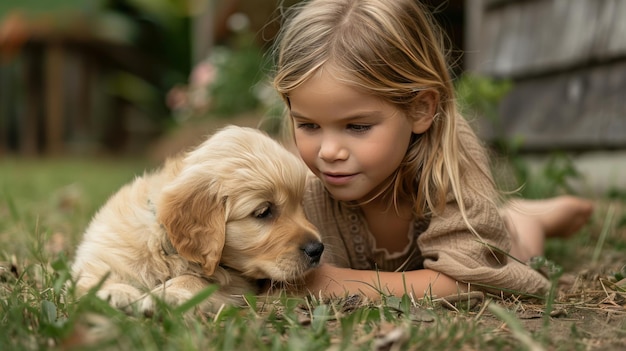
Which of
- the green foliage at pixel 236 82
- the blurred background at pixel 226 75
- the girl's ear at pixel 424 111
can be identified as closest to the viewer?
the girl's ear at pixel 424 111

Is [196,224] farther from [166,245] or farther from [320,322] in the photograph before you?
[320,322]

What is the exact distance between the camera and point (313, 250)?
2.54 meters

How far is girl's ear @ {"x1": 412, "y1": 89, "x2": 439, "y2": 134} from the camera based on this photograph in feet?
9.36

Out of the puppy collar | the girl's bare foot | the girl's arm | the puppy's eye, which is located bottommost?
the girl's bare foot

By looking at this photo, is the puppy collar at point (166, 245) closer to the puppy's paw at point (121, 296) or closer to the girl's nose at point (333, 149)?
the puppy's paw at point (121, 296)

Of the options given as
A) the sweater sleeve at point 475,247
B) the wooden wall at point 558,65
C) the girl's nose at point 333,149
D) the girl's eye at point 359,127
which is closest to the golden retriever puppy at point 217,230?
the girl's nose at point 333,149

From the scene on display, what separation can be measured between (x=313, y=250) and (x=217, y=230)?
0.34 meters

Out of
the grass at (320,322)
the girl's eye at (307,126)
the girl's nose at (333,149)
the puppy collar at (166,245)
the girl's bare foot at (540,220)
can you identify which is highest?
the girl's eye at (307,126)

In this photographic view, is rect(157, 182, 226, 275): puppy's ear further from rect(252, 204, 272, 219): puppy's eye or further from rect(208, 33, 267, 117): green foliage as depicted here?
rect(208, 33, 267, 117): green foliage

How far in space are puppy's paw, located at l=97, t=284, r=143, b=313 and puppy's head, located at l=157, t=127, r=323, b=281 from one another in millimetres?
229

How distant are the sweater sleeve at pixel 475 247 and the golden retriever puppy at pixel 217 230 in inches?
20.1

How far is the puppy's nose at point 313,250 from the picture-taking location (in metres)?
2.53

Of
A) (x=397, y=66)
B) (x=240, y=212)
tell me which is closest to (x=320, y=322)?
(x=240, y=212)

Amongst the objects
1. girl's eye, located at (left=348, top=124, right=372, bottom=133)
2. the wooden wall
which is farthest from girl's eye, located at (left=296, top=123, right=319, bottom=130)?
the wooden wall
